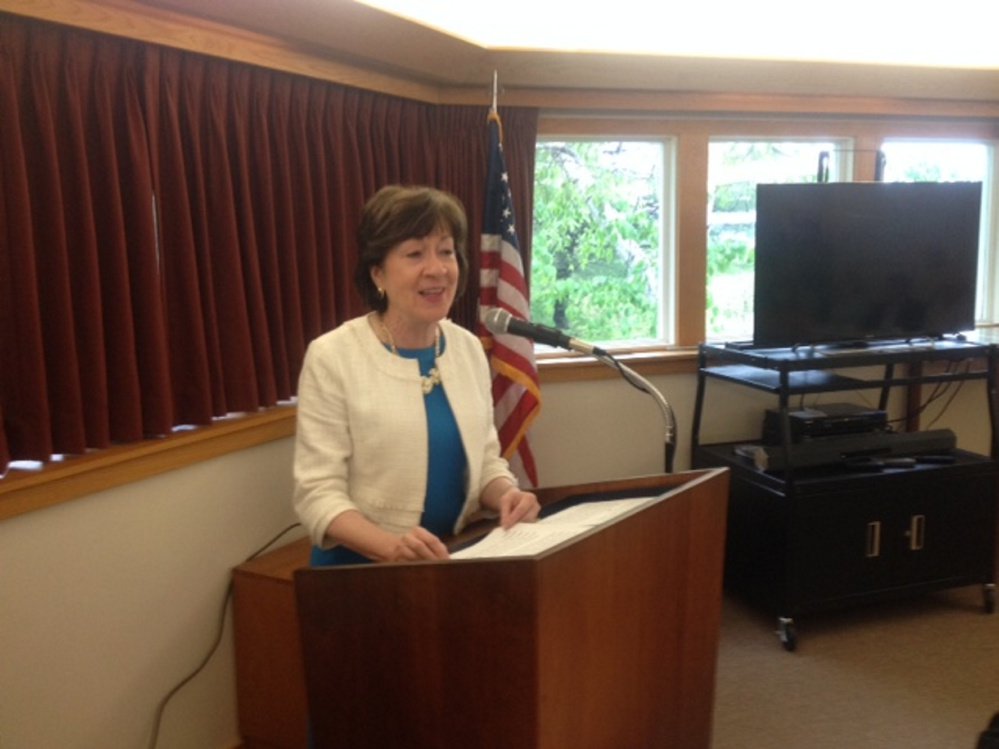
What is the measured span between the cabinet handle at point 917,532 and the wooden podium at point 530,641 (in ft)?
6.53

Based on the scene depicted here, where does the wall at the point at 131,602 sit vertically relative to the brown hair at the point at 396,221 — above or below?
below

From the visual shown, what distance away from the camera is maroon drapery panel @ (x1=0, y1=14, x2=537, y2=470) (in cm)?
190

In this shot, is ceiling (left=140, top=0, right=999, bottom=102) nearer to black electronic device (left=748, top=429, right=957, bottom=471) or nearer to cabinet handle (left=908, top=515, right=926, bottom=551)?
black electronic device (left=748, top=429, right=957, bottom=471)

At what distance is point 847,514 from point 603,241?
4.63 feet

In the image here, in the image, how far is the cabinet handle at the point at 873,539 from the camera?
324 centimetres

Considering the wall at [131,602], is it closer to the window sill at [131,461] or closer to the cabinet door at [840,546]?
the window sill at [131,461]

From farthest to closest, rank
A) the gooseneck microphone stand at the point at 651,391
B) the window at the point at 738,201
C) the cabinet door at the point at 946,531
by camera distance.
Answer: the window at the point at 738,201 < the cabinet door at the point at 946,531 < the gooseneck microphone stand at the point at 651,391

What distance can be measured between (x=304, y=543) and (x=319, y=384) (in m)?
1.12

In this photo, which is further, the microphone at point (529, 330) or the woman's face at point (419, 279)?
the microphone at point (529, 330)

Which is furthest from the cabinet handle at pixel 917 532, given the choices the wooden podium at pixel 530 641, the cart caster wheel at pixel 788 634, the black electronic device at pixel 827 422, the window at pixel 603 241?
the wooden podium at pixel 530 641

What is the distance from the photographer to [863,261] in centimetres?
343

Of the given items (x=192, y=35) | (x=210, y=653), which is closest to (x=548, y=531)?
(x=210, y=653)

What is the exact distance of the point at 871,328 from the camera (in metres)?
3.46

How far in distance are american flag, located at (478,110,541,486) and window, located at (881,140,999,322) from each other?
1.92 metres
